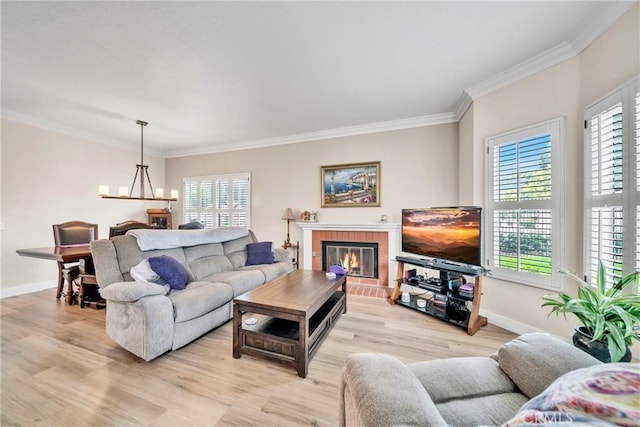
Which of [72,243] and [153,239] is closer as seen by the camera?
[153,239]

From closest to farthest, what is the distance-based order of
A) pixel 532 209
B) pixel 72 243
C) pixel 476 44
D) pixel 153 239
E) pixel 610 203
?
pixel 610 203 < pixel 476 44 < pixel 532 209 < pixel 153 239 < pixel 72 243

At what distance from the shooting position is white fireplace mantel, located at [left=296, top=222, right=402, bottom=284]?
13.1ft

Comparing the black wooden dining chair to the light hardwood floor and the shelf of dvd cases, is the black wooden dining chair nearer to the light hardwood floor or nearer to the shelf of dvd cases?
the light hardwood floor

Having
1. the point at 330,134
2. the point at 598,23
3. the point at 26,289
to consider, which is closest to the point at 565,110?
the point at 598,23

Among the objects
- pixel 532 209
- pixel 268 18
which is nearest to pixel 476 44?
pixel 532 209

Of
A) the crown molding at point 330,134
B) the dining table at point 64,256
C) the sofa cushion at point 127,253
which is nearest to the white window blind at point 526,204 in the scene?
the crown molding at point 330,134

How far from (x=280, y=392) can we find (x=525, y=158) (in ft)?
10.3

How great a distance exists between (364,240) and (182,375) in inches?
120

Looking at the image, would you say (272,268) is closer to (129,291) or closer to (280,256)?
(280,256)

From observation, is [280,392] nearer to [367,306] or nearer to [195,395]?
[195,395]

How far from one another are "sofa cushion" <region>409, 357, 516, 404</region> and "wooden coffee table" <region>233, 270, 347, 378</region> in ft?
3.21

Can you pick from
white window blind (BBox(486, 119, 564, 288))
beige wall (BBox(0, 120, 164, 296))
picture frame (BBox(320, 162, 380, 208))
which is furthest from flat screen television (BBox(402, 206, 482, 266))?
beige wall (BBox(0, 120, 164, 296))

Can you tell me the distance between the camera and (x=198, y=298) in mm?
2303

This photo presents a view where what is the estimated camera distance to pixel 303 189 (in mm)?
4754
